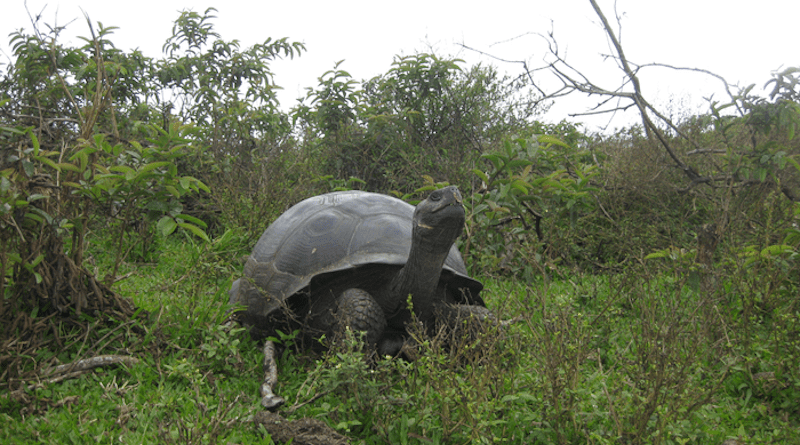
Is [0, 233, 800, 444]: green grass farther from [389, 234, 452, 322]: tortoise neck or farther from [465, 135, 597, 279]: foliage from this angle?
[465, 135, 597, 279]: foliage

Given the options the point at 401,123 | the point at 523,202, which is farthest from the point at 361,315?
the point at 401,123

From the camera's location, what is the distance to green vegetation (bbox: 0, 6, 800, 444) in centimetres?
187

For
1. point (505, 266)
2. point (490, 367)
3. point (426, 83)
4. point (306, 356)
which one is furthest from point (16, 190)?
point (426, 83)

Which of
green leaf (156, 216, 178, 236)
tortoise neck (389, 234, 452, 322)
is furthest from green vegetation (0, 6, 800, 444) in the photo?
tortoise neck (389, 234, 452, 322)

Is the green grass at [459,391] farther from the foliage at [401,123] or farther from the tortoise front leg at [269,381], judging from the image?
the foliage at [401,123]

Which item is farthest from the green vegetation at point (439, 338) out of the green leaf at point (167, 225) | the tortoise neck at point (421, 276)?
the tortoise neck at point (421, 276)

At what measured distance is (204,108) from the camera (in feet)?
19.3

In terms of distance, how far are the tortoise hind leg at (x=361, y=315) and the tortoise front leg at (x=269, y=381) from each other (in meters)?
0.35

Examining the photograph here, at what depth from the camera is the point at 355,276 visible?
2.68 meters

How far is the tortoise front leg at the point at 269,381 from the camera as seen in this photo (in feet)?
6.84

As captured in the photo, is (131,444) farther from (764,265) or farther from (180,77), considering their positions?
(180,77)

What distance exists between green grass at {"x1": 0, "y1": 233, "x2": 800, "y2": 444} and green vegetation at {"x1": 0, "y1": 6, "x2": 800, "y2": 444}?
0.04ft

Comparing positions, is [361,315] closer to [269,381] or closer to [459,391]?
[269,381]

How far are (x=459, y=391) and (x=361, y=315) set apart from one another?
2.43ft
